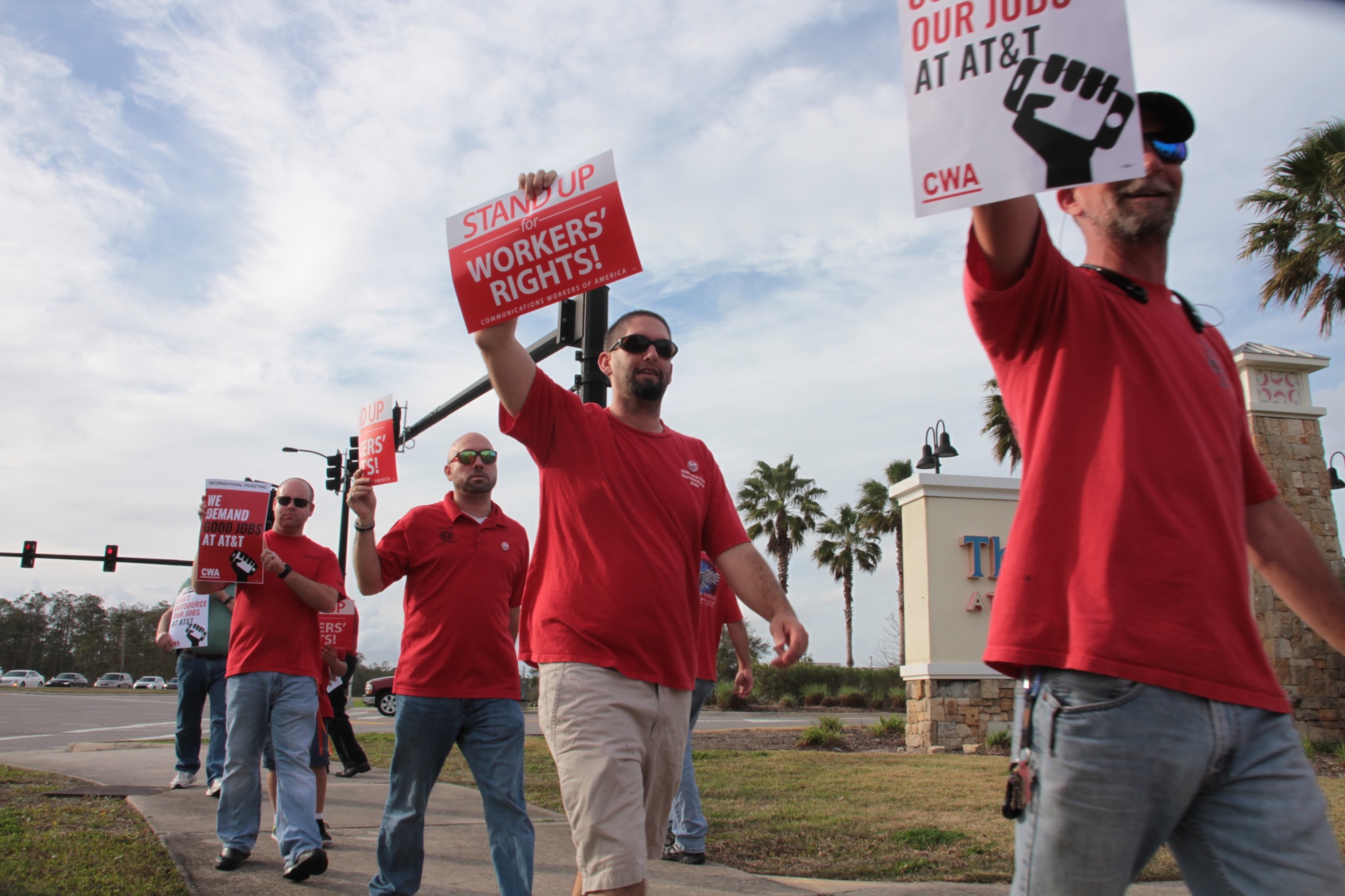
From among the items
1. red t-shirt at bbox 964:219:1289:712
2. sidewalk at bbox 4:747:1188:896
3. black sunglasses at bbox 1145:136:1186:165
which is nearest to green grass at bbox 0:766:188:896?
sidewalk at bbox 4:747:1188:896

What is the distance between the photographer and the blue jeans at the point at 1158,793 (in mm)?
1714

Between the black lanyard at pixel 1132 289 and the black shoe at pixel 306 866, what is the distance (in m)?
4.51

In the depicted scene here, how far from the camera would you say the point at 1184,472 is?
1.86 m

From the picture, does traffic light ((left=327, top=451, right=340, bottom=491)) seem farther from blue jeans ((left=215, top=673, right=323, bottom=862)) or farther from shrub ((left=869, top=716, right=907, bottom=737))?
blue jeans ((left=215, top=673, right=323, bottom=862))

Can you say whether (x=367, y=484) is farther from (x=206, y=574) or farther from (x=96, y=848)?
(x=96, y=848)

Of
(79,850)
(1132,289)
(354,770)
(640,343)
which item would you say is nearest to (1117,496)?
(1132,289)

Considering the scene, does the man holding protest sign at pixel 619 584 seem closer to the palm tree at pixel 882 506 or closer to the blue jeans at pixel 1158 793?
the blue jeans at pixel 1158 793

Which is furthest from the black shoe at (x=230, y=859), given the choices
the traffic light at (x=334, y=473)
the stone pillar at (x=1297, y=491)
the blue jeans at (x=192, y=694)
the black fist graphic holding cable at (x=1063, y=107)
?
the traffic light at (x=334, y=473)

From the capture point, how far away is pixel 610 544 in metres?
3.17

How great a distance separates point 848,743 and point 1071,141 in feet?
47.7

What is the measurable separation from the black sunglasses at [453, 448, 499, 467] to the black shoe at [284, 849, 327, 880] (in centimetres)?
206

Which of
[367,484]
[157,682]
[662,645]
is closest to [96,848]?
[367,484]

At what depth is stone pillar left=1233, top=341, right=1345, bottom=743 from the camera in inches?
551

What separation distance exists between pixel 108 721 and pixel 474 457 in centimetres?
2013
